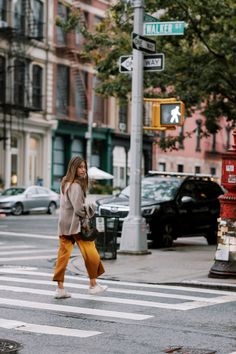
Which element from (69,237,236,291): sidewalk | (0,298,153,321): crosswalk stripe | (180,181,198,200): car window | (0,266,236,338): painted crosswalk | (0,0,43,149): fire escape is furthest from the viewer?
(0,0,43,149): fire escape

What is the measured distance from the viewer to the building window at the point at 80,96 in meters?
47.9

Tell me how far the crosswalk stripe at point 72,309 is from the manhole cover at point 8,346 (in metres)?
1.85

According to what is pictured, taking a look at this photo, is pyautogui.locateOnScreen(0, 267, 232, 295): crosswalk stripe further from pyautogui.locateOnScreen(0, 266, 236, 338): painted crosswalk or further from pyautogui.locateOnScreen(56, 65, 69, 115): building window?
pyautogui.locateOnScreen(56, 65, 69, 115): building window

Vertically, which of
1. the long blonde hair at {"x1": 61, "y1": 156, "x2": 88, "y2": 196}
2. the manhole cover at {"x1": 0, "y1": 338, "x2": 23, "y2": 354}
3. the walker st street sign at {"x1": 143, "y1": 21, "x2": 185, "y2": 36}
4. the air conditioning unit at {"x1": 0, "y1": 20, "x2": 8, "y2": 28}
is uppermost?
the air conditioning unit at {"x1": 0, "y1": 20, "x2": 8, "y2": 28}

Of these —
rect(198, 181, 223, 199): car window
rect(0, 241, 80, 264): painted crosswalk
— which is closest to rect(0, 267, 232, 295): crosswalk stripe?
rect(0, 241, 80, 264): painted crosswalk

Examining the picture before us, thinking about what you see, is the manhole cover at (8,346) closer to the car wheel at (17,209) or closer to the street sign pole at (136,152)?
the street sign pole at (136,152)

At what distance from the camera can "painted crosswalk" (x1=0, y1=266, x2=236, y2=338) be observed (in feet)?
28.4

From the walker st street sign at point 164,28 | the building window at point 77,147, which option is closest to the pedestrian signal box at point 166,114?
the walker st street sign at point 164,28

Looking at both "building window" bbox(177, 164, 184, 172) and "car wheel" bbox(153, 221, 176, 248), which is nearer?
"car wheel" bbox(153, 221, 176, 248)

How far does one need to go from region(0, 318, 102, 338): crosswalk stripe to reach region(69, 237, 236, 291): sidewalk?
4018 millimetres

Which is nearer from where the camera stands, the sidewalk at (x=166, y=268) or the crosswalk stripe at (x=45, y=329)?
the crosswalk stripe at (x=45, y=329)

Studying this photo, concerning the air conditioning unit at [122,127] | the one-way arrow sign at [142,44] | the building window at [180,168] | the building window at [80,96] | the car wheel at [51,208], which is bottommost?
the car wheel at [51,208]

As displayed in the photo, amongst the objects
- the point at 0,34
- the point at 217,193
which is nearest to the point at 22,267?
the point at 217,193

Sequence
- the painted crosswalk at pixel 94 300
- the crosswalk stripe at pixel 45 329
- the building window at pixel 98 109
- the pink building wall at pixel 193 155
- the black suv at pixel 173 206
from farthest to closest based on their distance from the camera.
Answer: the pink building wall at pixel 193 155 < the building window at pixel 98 109 < the black suv at pixel 173 206 < the painted crosswalk at pixel 94 300 < the crosswalk stripe at pixel 45 329
